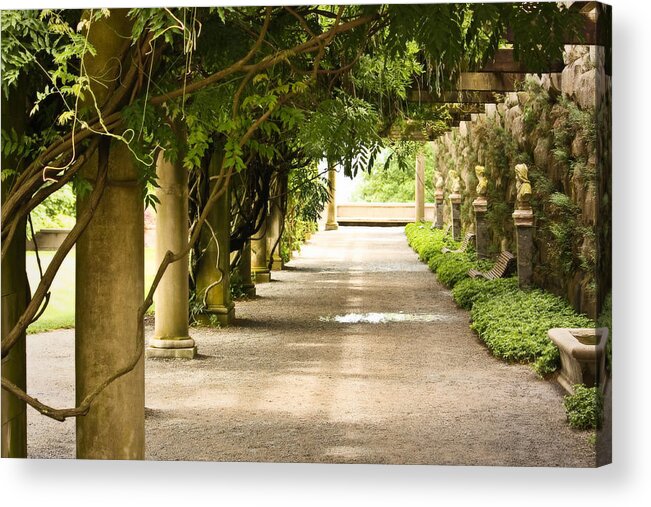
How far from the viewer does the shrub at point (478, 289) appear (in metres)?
6.40

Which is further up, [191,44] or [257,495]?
[191,44]

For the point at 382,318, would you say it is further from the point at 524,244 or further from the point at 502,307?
the point at 524,244

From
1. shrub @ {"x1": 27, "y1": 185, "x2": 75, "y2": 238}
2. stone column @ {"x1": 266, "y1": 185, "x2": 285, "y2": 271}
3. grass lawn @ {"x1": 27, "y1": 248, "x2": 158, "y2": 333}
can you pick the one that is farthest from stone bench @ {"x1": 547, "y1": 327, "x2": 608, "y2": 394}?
stone column @ {"x1": 266, "y1": 185, "x2": 285, "y2": 271}

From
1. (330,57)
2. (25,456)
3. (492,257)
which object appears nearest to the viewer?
(25,456)

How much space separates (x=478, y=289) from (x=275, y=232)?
3.82 m

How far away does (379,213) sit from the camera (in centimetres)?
576

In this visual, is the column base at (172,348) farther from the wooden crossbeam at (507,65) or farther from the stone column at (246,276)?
the wooden crossbeam at (507,65)

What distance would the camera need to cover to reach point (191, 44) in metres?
4.43

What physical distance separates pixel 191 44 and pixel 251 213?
17.3ft

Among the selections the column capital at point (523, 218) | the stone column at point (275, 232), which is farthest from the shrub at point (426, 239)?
the stone column at point (275, 232)

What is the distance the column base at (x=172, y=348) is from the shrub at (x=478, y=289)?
1.45 meters

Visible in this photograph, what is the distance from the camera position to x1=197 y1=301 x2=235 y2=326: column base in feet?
25.0

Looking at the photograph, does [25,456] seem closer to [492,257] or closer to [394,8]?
[394,8]

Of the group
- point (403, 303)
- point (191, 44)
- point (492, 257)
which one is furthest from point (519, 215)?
point (191, 44)
